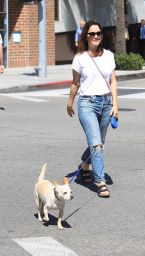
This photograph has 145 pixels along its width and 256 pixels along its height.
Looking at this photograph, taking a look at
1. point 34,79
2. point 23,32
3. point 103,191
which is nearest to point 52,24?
point 23,32

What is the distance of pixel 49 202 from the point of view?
21.4 feet

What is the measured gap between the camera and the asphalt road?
20.3ft

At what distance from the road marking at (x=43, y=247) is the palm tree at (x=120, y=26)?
22.8m

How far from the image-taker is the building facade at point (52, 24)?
30.2 meters

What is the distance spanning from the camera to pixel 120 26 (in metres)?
28.6

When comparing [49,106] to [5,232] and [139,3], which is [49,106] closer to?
[5,232]

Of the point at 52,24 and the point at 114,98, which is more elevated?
the point at 114,98

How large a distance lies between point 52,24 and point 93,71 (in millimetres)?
24367

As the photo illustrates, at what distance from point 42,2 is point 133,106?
26.8 ft

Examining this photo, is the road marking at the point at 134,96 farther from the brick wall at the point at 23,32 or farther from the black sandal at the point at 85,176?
the brick wall at the point at 23,32

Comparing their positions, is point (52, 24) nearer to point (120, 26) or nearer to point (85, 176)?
point (120, 26)

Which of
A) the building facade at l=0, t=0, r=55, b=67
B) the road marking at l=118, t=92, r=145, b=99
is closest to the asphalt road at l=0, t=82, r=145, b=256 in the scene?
the road marking at l=118, t=92, r=145, b=99

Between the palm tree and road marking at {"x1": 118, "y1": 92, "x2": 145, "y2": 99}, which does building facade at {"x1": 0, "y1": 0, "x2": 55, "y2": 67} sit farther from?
road marking at {"x1": 118, "y1": 92, "x2": 145, "y2": 99}

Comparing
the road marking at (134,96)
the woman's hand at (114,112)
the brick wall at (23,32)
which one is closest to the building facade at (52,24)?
the brick wall at (23,32)
